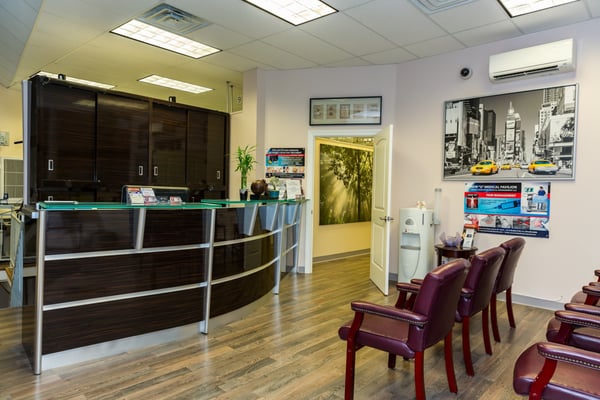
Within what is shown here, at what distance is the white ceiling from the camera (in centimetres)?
397

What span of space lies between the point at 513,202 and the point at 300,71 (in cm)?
347

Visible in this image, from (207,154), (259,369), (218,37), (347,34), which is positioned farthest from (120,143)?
(259,369)

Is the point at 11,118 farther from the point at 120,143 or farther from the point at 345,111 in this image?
the point at 345,111

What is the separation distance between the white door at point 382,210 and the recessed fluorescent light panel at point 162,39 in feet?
8.33

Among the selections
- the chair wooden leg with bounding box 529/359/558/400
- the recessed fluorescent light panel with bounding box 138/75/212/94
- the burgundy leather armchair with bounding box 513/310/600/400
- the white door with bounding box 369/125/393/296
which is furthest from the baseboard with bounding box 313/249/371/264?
the chair wooden leg with bounding box 529/359/558/400

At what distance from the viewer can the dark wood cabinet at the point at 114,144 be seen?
507cm

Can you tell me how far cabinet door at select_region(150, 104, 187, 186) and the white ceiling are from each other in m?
Answer: 0.69

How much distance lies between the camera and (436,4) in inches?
149

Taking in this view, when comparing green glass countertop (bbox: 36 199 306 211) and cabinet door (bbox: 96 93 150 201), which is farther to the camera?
cabinet door (bbox: 96 93 150 201)

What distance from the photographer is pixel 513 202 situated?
455 cm

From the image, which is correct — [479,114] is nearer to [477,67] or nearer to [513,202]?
[477,67]

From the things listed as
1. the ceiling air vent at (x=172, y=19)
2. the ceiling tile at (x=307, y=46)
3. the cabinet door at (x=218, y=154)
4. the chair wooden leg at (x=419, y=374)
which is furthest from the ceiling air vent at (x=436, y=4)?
the cabinet door at (x=218, y=154)

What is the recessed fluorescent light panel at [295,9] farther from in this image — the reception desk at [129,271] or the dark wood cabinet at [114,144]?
the dark wood cabinet at [114,144]

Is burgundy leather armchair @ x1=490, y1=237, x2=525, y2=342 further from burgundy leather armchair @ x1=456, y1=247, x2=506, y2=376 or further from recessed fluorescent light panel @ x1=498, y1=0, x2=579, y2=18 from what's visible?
recessed fluorescent light panel @ x1=498, y1=0, x2=579, y2=18
